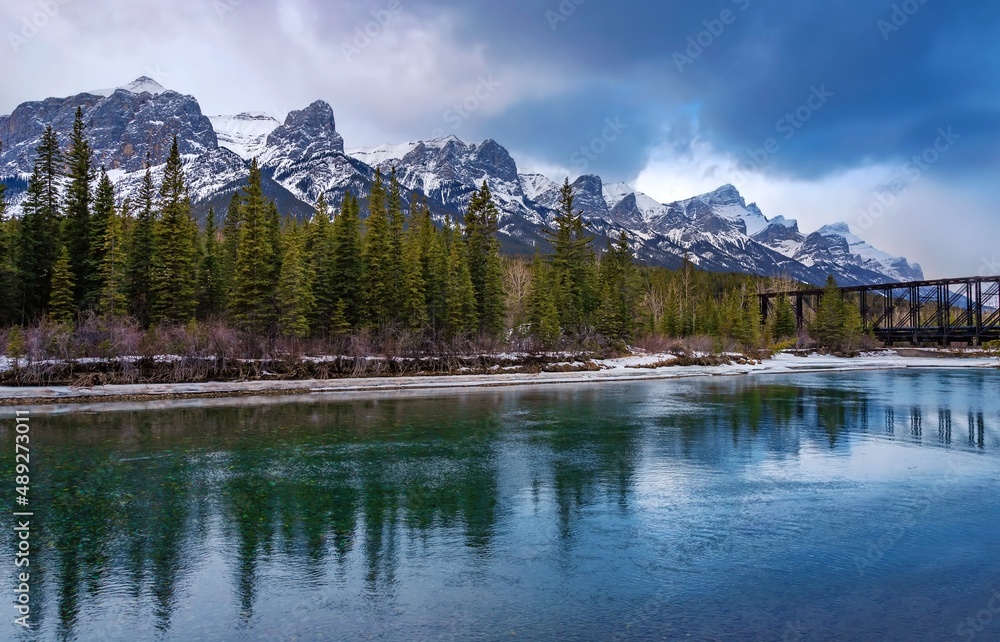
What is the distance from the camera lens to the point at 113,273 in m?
48.9

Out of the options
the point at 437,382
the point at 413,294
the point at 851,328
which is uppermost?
the point at 413,294

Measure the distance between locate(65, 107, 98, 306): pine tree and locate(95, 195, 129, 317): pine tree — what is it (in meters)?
1.78

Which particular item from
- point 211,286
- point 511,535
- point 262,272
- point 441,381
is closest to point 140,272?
point 211,286

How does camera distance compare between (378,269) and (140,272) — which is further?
(378,269)

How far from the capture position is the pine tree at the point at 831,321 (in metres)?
101

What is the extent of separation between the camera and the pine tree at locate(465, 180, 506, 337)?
66312 mm

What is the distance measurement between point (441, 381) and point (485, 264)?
23.0m

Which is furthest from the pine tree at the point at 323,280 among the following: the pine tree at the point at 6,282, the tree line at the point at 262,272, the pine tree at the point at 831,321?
A: the pine tree at the point at 831,321

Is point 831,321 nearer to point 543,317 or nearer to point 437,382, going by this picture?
point 543,317

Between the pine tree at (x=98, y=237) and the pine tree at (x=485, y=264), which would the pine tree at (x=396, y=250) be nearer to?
the pine tree at (x=485, y=264)

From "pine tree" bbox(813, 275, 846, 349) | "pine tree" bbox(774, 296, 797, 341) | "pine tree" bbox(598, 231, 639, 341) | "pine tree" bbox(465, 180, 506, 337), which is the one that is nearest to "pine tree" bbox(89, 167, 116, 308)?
"pine tree" bbox(465, 180, 506, 337)

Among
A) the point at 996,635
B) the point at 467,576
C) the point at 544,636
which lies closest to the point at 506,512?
the point at 467,576

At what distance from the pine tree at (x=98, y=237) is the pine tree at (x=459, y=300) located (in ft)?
97.5

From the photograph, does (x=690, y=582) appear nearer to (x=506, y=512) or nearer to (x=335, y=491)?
(x=506, y=512)
